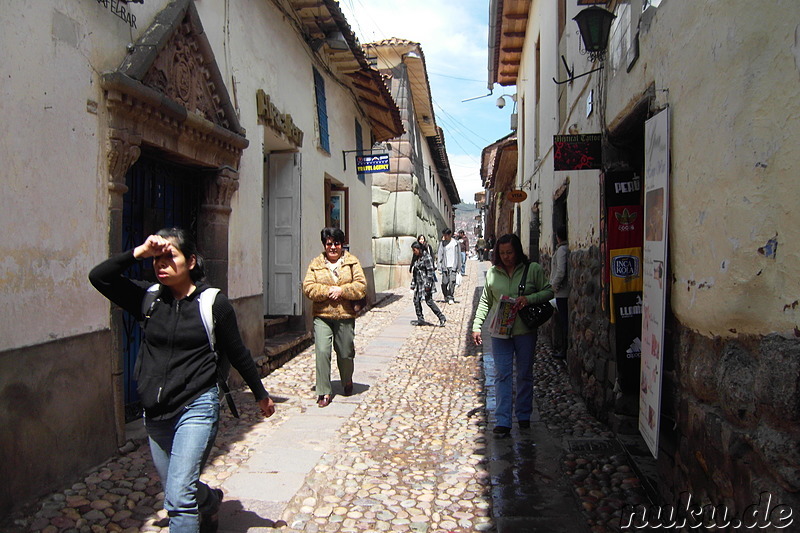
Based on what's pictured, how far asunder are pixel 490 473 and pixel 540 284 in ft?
5.26

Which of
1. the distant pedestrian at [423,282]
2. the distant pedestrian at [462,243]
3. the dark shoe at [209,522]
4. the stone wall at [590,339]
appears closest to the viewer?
the dark shoe at [209,522]

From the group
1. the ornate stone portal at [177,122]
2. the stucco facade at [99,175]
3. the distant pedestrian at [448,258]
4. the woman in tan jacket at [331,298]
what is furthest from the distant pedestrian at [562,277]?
the distant pedestrian at [448,258]

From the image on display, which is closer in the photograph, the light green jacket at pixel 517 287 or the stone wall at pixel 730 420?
the stone wall at pixel 730 420

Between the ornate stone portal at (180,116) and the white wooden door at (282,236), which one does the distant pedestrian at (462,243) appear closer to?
the white wooden door at (282,236)

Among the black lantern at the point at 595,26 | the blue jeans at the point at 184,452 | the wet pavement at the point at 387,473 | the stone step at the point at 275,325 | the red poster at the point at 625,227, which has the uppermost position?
the black lantern at the point at 595,26

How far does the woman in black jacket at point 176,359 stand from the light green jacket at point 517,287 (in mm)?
2545

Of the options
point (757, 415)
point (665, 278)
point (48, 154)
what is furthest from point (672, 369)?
point (48, 154)

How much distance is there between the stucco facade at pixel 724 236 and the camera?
2121 millimetres

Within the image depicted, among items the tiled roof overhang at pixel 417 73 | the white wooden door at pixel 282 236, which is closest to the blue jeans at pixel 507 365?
the white wooden door at pixel 282 236

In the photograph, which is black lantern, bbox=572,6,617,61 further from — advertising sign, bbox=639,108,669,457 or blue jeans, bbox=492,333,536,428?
blue jeans, bbox=492,333,536,428

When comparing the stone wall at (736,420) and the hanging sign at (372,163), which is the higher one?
the hanging sign at (372,163)

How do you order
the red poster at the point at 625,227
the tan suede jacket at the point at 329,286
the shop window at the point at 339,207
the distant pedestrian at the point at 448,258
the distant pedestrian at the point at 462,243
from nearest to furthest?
the red poster at the point at 625,227, the tan suede jacket at the point at 329,286, the shop window at the point at 339,207, the distant pedestrian at the point at 448,258, the distant pedestrian at the point at 462,243

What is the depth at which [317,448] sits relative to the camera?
4602mm

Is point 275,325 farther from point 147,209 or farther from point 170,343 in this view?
point 170,343
